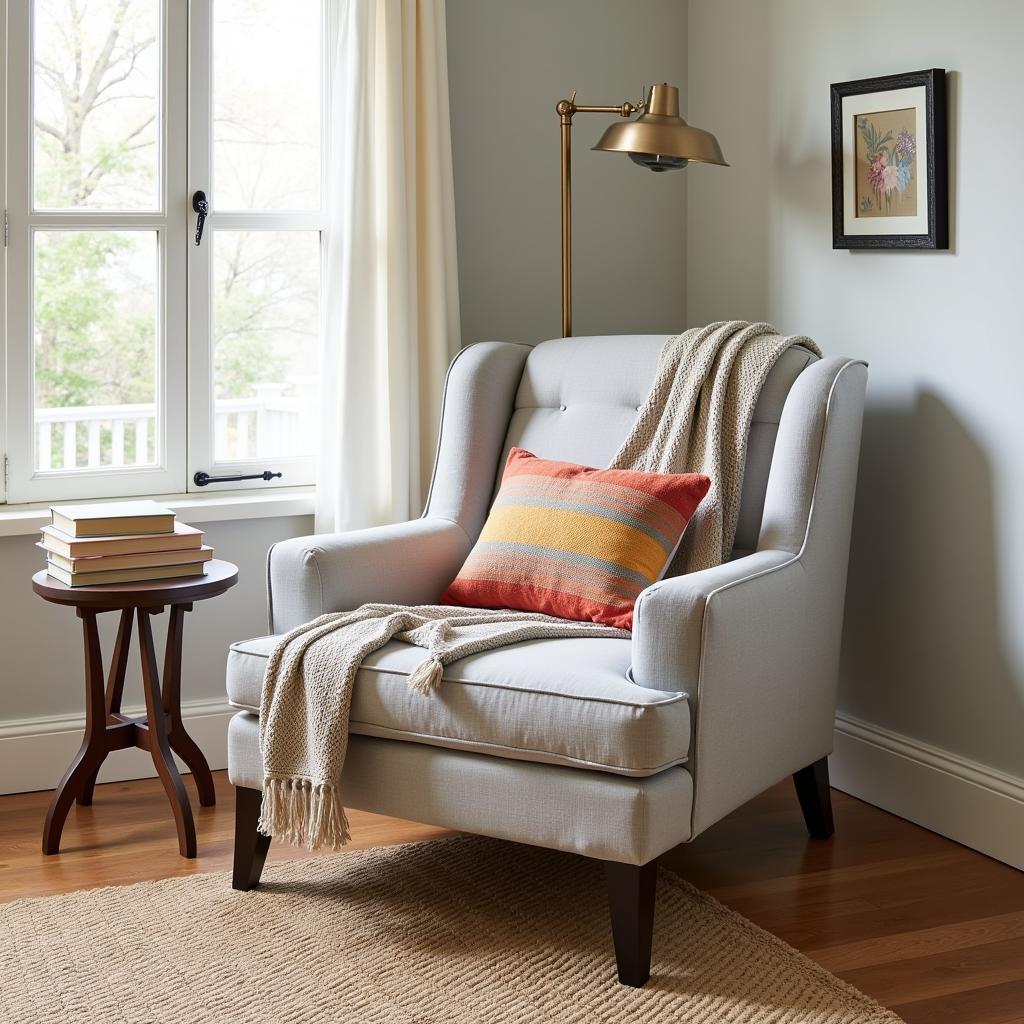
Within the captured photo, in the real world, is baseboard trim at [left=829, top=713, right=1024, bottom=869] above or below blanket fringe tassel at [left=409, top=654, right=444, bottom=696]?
below

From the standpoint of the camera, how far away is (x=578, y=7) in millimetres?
3484

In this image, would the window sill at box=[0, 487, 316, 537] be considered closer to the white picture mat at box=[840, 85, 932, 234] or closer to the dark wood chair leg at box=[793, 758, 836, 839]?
the dark wood chair leg at box=[793, 758, 836, 839]

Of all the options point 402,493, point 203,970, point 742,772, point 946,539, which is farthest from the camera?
point 402,493

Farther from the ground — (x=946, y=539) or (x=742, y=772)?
(x=946, y=539)

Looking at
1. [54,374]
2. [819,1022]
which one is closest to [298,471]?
[54,374]

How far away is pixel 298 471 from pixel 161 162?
806 mm

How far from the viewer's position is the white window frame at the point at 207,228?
3.08 meters

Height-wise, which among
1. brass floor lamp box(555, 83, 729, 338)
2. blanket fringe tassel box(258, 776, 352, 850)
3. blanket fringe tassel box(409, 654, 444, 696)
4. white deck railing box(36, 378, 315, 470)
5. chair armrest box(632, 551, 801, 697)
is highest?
brass floor lamp box(555, 83, 729, 338)

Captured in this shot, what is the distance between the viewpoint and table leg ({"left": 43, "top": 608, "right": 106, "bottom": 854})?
2666 mm

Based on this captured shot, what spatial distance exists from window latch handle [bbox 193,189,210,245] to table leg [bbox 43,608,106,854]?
985 mm

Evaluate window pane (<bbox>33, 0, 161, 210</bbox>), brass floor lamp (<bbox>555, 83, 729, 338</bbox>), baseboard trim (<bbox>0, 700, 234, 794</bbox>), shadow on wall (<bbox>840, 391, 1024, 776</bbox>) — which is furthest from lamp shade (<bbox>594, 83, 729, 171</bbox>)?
baseboard trim (<bbox>0, 700, 234, 794</bbox>)

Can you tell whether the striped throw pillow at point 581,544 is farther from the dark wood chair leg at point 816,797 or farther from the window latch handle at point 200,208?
the window latch handle at point 200,208

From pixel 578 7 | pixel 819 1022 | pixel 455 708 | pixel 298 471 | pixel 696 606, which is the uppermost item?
pixel 578 7

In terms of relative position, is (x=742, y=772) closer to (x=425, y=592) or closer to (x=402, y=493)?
(x=425, y=592)
